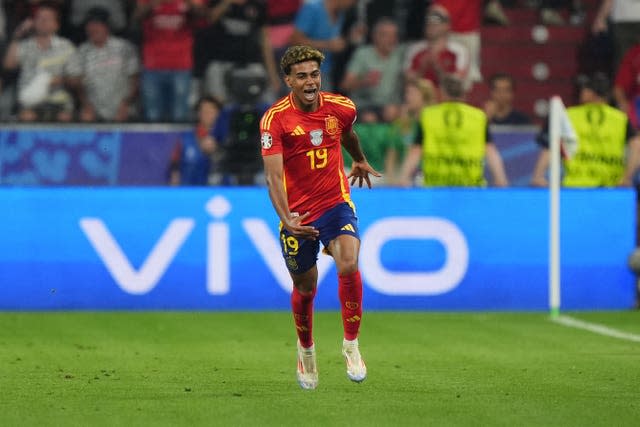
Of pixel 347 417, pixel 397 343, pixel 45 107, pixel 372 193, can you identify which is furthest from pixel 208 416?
pixel 45 107

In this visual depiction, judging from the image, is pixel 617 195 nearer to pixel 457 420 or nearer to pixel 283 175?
pixel 283 175

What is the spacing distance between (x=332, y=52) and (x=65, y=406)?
11.0m

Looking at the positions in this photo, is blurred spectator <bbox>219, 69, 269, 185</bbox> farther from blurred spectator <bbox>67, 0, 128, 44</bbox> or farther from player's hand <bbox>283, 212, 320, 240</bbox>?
player's hand <bbox>283, 212, 320, 240</bbox>

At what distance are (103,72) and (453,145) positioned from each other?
16.2 ft

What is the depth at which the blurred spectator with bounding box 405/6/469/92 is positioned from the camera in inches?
718

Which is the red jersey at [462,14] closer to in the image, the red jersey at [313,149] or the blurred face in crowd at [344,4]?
the blurred face in crowd at [344,4]

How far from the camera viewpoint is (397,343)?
12.2 m

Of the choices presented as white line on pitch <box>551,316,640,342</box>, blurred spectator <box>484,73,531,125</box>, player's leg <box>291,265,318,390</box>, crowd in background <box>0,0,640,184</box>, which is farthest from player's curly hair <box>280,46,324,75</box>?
blurred spectator <box>484,73,531,125</box>

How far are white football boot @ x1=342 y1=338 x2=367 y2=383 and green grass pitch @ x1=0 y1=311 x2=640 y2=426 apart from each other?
0.40 feet

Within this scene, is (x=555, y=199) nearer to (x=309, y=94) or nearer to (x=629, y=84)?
(x=629, y=84)

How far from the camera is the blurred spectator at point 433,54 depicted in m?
18.2

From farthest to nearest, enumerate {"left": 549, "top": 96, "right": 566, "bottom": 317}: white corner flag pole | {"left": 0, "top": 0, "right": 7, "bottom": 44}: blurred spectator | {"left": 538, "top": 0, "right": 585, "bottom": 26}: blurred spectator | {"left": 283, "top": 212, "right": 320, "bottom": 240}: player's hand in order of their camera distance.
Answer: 1. {"left": 538, "top": 0, "right": 585, "bottom": 26}: blurred spectator
2. {"left": 0, "top": 0, "right": 7, "bottom": 44}: blurred spectator
3. {"left": 549, "top": 96, "right": 566, "bottom": 317}: white corner flag pole
4. {"left": 283, "top": 212, "right": 320, "bottom": 240}: player's hand

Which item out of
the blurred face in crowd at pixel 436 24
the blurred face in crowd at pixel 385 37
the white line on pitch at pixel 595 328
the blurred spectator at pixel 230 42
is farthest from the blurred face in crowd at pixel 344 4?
the white line on pitch at pixel 595 328

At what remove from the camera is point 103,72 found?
18.1m
